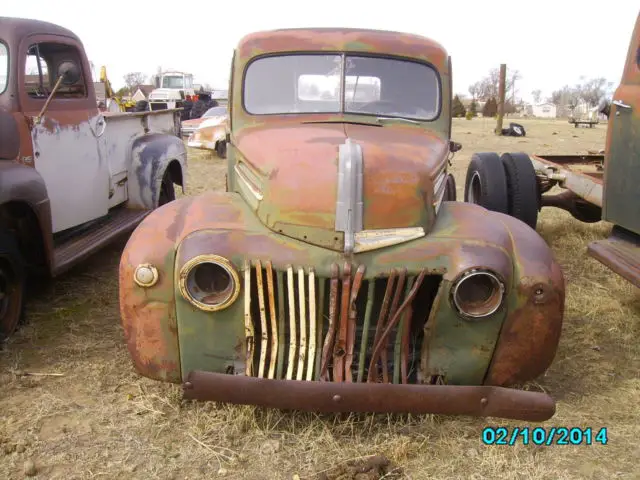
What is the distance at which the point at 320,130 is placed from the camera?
352 centimetres

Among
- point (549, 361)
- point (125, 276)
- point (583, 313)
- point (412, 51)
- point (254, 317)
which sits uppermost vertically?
point (412, 51)

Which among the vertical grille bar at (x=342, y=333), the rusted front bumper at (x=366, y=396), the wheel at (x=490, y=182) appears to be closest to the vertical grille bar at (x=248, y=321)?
the rusted front bumper at (x=366, y=396)

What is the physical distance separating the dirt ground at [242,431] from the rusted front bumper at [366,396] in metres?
0.29

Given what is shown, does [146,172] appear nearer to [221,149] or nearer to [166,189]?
[166,189]

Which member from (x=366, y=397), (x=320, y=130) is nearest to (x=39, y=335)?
(x=320, y=130)

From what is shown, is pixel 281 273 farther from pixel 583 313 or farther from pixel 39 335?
pixel 583 313

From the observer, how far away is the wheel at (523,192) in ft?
18.5

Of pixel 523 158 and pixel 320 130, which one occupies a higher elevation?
pixel 320 130

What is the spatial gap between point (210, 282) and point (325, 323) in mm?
540

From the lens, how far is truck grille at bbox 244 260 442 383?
8.84ft

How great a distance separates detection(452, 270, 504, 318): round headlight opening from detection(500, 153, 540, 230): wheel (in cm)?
302

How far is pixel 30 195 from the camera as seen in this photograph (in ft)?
12.8

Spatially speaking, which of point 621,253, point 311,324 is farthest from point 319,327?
point 621,253

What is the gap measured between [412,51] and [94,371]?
273 centimetres
